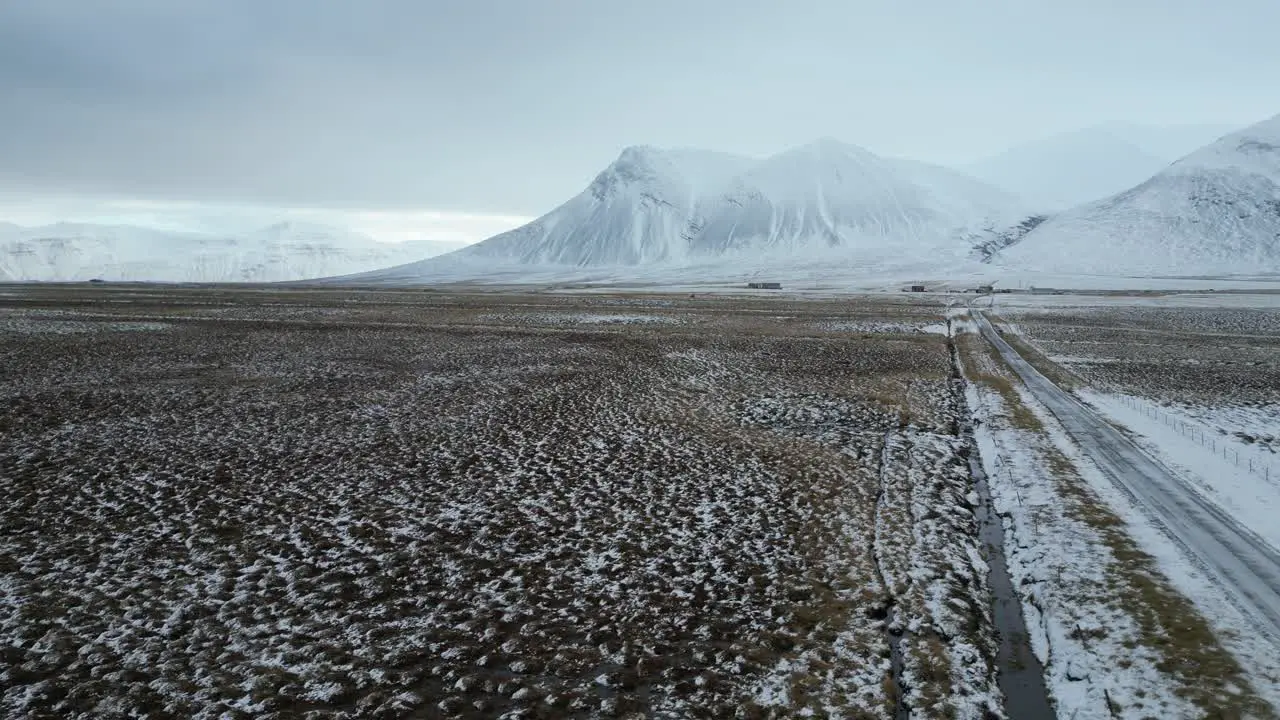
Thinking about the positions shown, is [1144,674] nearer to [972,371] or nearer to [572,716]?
[572,716]

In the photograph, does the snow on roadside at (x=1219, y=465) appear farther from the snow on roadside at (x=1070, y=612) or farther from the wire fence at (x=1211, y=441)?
the snow on roadside at (x=1070, y=612)

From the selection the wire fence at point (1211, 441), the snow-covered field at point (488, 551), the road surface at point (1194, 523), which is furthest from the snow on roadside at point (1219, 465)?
the snow-covered field at point (488, 551)

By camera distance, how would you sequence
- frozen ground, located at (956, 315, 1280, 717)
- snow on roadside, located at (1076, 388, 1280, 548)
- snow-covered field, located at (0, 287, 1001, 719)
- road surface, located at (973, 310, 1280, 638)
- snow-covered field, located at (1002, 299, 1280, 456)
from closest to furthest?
1. frozen ground, located at (956, 315, 1280, 717)
2. snow-covered field, located at (0, 287, 1001, 719)
3. road surface, located at (973, 310, 1280, 638)
4. snow on roadside, located at (1076, 388, 1280, 548)
5. snow-covered field, located at (1002, 299, 1280, 456)

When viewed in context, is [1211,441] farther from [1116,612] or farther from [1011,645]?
[1011,645]

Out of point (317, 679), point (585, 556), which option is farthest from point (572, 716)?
point (585, 556)

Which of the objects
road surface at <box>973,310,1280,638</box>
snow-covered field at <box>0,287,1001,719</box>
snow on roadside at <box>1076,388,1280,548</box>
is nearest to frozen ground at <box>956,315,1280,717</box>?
road surface at <box>973,310,1280,638</box>

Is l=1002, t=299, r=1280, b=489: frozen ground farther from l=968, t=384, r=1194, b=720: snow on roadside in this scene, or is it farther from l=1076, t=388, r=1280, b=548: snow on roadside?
l=968, t=384, r=1194, b=720: snow on roadside

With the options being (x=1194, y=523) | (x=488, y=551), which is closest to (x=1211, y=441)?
(x=1194, y=523)
